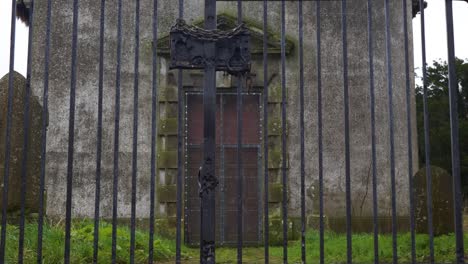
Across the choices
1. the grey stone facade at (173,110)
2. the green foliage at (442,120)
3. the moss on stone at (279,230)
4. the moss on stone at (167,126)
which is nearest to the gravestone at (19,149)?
Result: the grey stone facade at (173,110)

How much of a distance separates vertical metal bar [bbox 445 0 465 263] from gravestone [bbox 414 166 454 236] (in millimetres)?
4582

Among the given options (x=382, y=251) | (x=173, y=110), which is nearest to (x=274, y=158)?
(x=173, y=110)

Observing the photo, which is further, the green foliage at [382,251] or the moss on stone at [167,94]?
the moss on stone at [167,94]

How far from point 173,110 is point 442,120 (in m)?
13.8

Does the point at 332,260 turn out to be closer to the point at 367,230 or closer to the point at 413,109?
the point at 367,230

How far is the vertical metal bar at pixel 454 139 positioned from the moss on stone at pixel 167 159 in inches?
255

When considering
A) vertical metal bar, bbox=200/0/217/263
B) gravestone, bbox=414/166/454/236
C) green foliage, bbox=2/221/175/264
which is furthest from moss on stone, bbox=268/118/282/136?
vertical metal bar, bbox=200/0/217/263

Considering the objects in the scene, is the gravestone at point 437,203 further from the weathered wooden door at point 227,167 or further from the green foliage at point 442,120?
the green foliage at point 442,120

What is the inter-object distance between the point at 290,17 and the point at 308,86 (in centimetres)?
136

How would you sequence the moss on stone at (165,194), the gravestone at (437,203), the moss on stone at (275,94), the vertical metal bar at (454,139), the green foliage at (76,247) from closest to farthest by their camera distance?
the vertical metal bar at (454,139) → the green foliage at (76,247) → the gravestone at (437,203) → the moss on stone at (165,194) → the moss on stone at (275,94)

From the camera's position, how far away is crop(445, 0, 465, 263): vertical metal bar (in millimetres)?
3789

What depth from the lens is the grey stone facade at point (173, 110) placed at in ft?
31.8

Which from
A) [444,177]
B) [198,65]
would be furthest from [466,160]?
[198,65]

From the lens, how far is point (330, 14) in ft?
33.7
